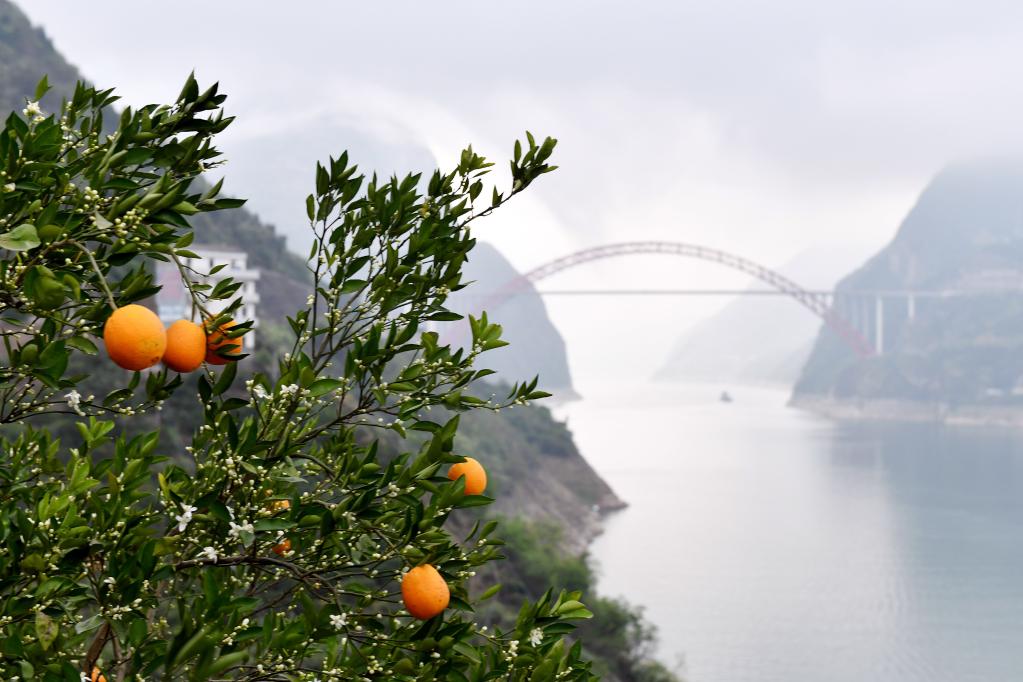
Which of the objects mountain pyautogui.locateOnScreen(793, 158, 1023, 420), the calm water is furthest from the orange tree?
mountain pyautogui.locateOnScreen(793, 158, 1023, 420)

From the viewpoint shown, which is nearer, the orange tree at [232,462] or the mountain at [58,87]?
the orange tree at [232,462]

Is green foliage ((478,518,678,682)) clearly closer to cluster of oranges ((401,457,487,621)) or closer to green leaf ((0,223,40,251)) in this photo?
cluster of oranges ((401,457,487,621))

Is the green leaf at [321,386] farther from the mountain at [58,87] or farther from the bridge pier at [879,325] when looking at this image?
the bridge pier at [879,325]

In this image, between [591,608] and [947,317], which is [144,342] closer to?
[591,608]

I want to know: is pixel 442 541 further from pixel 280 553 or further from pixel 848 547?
pixel 848 547

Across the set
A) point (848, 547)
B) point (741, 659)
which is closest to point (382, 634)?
point (741, 659)

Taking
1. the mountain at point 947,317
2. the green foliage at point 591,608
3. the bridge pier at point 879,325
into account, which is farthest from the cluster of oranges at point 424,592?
the bridge pier at point 879,325

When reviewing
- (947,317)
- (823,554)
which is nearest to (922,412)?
(947,317)
